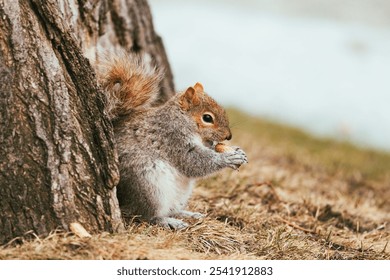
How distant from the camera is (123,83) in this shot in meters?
3.61

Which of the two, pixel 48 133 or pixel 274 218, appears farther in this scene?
pixel 274 218

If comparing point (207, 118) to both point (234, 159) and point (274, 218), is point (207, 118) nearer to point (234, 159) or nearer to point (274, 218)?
point (234, 159)

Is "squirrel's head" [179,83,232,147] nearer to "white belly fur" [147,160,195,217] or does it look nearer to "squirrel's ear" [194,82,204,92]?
"squirrel's ear" [194,82,204,92]

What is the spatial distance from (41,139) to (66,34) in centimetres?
49

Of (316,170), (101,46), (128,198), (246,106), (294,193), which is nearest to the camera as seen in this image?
(128,198)

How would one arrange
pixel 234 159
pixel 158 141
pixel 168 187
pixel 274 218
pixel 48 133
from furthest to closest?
pixel 274 218 → pixel 234 159 → pixel 158 141 → pixel 168 187 → pixel 48 133

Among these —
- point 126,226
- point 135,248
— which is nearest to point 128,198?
point 126,226

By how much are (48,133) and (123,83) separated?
0.78 meters

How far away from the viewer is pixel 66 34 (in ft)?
9.96

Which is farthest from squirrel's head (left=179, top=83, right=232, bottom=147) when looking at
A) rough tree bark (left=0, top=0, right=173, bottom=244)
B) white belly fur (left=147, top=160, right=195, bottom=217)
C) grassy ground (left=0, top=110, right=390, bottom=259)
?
rough tree bark (left=0, top=0, right=173, bottom=244)

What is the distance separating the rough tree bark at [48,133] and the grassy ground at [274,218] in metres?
0.11

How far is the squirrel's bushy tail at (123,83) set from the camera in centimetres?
357

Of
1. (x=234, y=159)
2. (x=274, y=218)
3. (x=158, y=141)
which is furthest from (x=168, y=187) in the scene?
(x=274, y=218)
